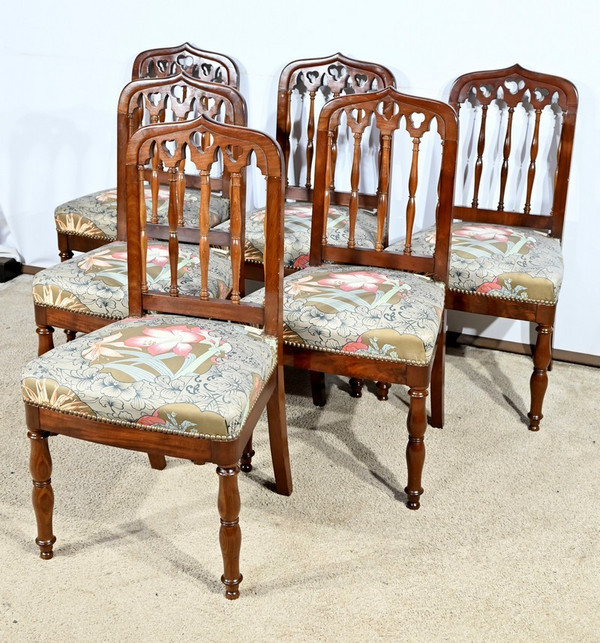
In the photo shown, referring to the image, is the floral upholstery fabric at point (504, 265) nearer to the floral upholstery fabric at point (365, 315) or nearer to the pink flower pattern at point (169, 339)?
the floral upholstery fabric at point (365, 315)

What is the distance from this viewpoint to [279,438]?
77.2 inches

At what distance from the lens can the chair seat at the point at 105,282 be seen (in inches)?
83.7

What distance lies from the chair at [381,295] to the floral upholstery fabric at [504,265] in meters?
0.16

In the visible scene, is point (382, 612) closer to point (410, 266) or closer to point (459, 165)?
point (410, 266)

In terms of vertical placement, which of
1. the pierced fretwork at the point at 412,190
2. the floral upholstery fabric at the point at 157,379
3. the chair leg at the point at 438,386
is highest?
the pierced fretwork at the point at 412,190

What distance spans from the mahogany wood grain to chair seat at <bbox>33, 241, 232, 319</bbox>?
679 millimetres

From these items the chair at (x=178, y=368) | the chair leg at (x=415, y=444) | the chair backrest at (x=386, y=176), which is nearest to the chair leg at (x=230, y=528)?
the chair at (x=178, y=368)

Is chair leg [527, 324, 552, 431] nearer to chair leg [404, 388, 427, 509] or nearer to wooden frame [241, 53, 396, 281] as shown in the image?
chair leg [404, 388, 427, 509]

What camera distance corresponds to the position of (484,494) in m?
2.08

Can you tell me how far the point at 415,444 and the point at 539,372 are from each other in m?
0.56

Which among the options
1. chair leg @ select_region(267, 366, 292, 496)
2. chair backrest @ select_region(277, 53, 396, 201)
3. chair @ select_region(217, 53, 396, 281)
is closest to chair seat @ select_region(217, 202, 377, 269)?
chair @ select_region(217, 53, 396, 281)

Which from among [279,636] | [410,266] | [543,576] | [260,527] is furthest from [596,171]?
[279,636]

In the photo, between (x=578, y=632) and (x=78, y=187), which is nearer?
(x=578, y=632)

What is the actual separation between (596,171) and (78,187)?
183 cm
